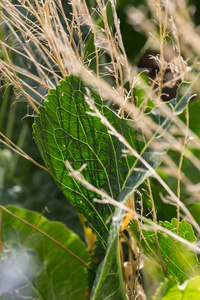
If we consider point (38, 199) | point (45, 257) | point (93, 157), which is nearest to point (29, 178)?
point (38, 199)

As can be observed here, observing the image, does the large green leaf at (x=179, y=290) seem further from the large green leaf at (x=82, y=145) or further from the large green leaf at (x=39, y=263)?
the large green leaf at (x=39, y=263)

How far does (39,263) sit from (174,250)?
0.18 meters

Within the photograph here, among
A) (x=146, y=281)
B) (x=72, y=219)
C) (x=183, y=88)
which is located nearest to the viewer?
(x=183, y=88)

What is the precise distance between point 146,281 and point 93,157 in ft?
0.52

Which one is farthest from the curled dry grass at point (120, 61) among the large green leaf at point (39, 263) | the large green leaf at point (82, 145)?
the large green leaf at point (39, 263)

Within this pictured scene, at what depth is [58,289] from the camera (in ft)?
1.42

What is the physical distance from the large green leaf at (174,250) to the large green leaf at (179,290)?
2.0 inches

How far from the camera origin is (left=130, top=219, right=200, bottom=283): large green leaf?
1.01 ft

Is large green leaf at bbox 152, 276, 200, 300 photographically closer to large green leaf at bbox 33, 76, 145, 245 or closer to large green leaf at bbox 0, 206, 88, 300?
large green leaf at bbox 33, 76, 145, 245

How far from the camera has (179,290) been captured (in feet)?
0.81

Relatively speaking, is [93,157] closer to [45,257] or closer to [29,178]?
[45,257]

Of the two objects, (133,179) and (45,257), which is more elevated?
(133,179)

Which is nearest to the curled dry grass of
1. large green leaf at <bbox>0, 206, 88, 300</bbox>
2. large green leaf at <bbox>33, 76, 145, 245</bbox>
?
large green leaf at <bbox>33, 76, 145, 245</bbox>

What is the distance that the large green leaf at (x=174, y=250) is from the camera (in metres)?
0.31
